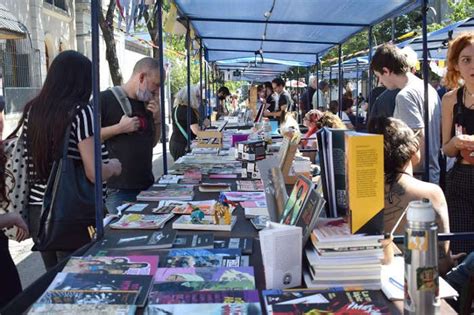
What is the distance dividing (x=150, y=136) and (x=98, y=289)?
7.49 ft

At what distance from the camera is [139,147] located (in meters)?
3.74

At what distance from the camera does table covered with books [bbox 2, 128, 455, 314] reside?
155 cm

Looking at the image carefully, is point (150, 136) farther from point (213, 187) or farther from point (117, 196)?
point (213, 187)

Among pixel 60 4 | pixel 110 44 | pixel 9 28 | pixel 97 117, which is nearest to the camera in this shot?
pixel 97 117

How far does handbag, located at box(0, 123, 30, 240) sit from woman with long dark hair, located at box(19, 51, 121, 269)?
3 cm

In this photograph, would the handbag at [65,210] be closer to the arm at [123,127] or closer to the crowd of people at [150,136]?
the crowd of people at [150,136]

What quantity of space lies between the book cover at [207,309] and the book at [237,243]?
559 mm

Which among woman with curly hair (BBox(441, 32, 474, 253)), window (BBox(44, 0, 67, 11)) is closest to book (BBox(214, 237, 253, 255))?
woman with curly hair (BBox(441, 32, 474, 253))

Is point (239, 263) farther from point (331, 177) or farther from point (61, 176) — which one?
point (61, 176)

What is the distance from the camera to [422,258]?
1.41m

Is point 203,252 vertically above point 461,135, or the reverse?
point 461,135

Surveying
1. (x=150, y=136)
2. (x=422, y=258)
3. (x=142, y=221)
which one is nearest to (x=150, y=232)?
(x=142, y=221)

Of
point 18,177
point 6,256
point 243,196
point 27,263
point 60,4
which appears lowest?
point 27,263

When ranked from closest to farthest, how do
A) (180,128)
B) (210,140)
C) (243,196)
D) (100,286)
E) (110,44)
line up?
1. (100,286)
2. (243,196)
3. (210,140)
4. (180,128)
5. (110,44)
